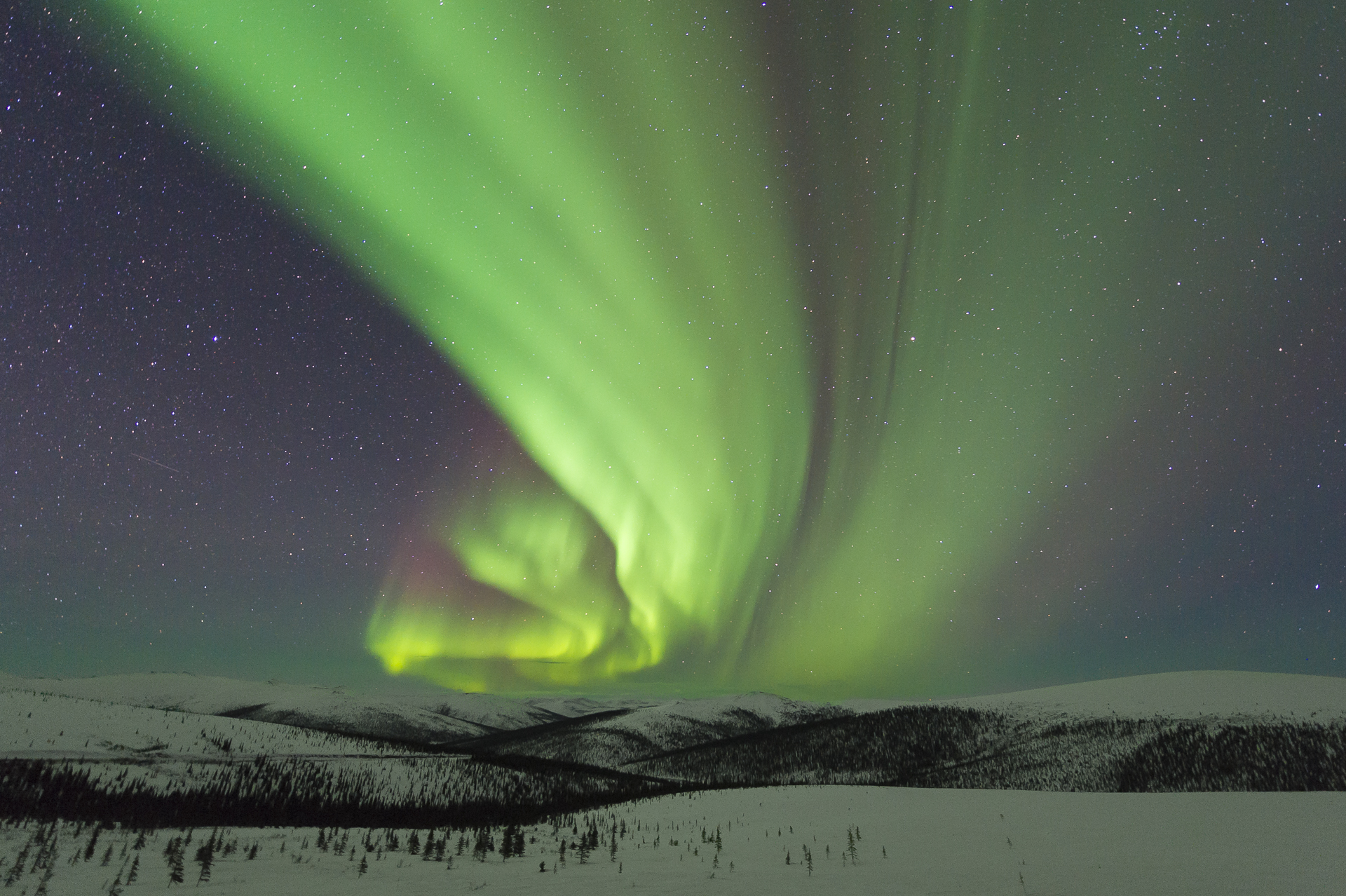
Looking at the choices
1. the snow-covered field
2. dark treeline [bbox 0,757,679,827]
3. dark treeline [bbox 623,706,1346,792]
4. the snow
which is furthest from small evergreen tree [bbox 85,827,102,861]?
the snow

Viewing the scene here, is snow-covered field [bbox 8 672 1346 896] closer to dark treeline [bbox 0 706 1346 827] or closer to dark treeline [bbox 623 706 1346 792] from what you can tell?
dark treeline [bbox 0 706 1346 827]

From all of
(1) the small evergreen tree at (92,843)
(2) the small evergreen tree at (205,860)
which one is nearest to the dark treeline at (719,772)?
(1) the small evergreen tree at (92,843)

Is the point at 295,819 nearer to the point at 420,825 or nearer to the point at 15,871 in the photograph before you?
the point at 420,825

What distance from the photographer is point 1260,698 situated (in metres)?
88.8

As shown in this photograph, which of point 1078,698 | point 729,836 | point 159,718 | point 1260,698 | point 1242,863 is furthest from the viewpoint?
point 1078,698

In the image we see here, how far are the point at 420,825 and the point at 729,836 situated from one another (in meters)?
15.2

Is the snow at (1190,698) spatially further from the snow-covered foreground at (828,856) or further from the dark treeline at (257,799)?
the dark treeline at (257,799)

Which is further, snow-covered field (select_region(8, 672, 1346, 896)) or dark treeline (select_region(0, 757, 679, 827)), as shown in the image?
dark treeline (select_region(0, 757, 679, 827))

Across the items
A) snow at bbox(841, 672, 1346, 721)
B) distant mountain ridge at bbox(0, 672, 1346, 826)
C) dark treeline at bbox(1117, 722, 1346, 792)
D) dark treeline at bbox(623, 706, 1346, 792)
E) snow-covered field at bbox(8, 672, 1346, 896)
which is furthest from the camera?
snow at bbox(841, 672, 1346, 721)

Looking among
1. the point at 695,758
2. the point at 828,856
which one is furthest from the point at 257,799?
the point at 695,758

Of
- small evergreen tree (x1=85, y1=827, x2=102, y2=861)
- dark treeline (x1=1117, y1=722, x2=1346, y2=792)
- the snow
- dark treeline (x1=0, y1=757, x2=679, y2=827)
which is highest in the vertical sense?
the snow

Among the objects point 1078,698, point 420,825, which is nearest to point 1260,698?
point 1078,698

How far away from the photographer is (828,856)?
68.6 feet

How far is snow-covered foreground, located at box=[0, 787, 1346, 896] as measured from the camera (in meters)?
16.0
